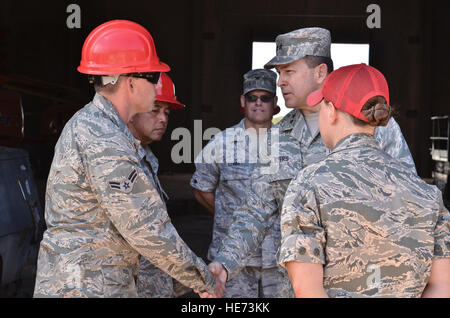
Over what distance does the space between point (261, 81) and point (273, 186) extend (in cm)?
177

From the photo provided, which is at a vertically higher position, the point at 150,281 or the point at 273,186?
the point at 273,186

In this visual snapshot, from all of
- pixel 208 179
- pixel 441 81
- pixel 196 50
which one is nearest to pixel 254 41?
pixel 196 50

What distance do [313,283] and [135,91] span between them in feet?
3.70

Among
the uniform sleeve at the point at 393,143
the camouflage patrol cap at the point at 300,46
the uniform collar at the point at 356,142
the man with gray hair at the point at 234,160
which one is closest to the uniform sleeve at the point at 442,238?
the uniform collar at the point at 356,142

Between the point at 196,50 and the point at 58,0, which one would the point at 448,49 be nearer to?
the point at 196,50

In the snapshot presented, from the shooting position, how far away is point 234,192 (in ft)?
14.6

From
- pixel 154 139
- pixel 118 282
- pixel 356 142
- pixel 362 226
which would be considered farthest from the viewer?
pixel 154 139

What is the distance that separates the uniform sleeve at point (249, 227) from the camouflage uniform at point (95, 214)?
0.65 m

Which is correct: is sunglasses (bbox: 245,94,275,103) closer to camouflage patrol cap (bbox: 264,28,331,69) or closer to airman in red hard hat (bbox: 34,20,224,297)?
camouflage patrol cap (bbox: 264,28,331,69)

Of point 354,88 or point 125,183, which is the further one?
point 125,183

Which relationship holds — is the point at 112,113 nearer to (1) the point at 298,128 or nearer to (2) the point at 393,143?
(1) the point at 298,128

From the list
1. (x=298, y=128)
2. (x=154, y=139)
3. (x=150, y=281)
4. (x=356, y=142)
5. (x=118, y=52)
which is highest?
(x=118, y=52)

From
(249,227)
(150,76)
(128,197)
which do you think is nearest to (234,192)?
(249,227)

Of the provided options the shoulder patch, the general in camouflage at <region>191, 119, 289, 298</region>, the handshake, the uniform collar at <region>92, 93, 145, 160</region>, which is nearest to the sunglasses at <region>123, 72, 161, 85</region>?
the uniform collar at <region>92, 93, 145, 160</region>
